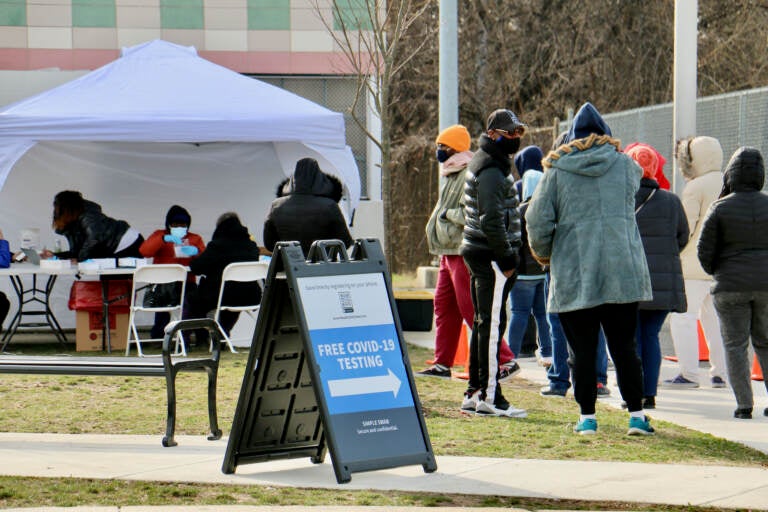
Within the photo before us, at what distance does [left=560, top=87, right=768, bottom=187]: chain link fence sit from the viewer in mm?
13078

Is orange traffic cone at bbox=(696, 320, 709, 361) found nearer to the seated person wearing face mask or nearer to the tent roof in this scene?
the tent roof

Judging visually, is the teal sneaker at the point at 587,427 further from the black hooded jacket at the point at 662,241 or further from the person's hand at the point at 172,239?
the person's hand at the point at 172,239

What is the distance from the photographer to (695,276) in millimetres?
10008

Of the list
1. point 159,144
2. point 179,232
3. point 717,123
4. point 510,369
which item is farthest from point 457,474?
point 159,144

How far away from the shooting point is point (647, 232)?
8773 millimetres

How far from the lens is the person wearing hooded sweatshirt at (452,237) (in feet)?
30.9

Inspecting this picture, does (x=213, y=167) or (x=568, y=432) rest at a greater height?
(x=213, y=167)

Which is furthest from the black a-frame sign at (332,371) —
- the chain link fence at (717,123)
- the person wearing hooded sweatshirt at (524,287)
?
the chain link fence at (717,123)

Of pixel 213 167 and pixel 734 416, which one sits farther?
pixel 213 167

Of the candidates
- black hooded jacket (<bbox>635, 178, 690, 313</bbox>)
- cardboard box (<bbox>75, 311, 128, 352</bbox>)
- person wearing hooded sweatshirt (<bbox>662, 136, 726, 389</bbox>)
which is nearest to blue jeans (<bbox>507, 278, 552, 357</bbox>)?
person wearing hooded sweatshirt (<bbox>662, 136, 726, 389</bbox>)

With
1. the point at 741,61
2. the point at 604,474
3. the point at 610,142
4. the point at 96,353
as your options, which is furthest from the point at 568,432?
the point at 741,61

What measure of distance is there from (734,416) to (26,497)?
4853 millimetres

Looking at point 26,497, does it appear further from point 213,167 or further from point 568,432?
point 213,167

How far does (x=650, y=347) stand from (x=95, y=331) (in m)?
6.47
